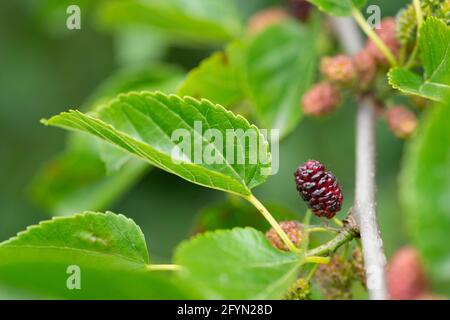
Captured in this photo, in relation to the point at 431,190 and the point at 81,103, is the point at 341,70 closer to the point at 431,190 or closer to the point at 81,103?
the point at 431,190

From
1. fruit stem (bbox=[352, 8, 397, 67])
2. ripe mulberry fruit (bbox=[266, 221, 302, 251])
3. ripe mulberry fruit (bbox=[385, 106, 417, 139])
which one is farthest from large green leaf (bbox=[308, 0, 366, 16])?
ripe mulberry fruit (bbox=[266, 221, 302, 251])

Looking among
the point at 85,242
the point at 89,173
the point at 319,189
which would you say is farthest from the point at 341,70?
the point at 89,173

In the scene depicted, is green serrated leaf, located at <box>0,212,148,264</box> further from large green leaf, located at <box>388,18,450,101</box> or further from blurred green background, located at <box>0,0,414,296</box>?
blurred green background, located at <box>0,0,414,296</box>

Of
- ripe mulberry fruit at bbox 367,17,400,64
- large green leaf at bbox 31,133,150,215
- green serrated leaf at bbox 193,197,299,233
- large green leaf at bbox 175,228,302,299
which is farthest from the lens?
large green leaf at bbox 31,133,150,215

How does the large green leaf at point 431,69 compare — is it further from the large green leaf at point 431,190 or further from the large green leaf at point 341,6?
the large green leaf at point 431,190

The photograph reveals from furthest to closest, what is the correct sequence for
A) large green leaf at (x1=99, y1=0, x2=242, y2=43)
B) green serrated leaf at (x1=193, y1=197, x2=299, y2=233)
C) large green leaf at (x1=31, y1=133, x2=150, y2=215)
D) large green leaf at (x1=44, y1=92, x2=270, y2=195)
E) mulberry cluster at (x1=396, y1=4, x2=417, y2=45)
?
large green leaf at (x1=99, y1=0, x2=242, y2=43) → large green leaf at (x1=31, y1=133, x2=150, y2=215) → green serrated leaf at (x1=193, y1=197, x2=299, y2=233) → mulberry cluster at (x1=396, y1=4, x2=417, y2=45) → large green leaf at (x1=44, y1=92, x2=270, y2=195)

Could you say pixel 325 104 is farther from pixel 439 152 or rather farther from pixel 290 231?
pixel 439 152
